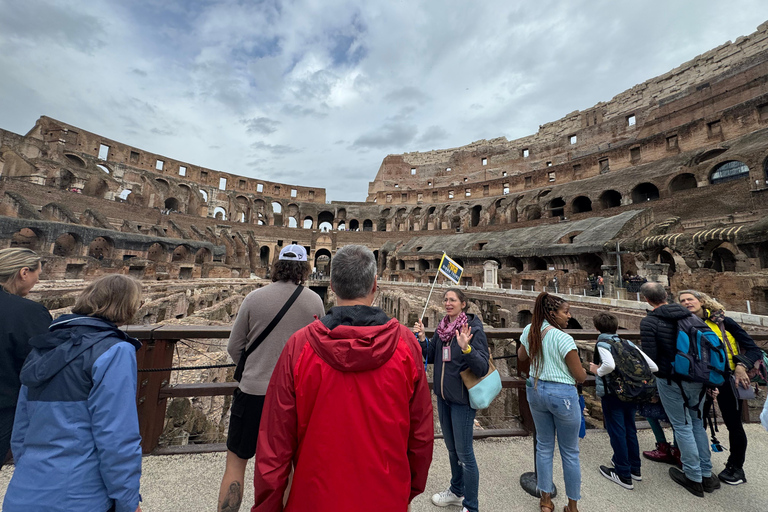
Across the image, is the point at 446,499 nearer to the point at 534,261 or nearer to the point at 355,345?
the point at 355,345

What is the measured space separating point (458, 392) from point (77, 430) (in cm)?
209

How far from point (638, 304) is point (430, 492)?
12125mm

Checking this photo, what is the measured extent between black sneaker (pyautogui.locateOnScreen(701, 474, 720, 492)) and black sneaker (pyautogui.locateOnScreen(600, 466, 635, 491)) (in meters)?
0.54

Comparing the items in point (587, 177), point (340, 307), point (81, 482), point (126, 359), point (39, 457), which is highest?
point (587, 177)

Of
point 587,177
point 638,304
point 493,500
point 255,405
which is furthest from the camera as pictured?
point 587,177

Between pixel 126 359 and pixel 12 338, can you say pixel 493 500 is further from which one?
pixel 12 338

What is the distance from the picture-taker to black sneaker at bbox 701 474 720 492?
2.37 metres

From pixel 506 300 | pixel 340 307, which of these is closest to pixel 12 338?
pixel 340 307

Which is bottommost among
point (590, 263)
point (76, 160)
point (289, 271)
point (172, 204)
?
point (289, 271)

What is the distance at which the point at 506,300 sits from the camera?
1605 centimetres

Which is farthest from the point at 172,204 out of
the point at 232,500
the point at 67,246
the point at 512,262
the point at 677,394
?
the point at 677,394

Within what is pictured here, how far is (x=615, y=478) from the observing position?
96.7 inches

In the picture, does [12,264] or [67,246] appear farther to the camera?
[67,246]

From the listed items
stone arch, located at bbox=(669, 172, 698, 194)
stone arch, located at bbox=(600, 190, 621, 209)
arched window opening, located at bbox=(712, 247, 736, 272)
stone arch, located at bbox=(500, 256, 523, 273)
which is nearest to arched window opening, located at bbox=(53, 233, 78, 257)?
stone arch, located at bbox=(500, 256, 523, 273)
